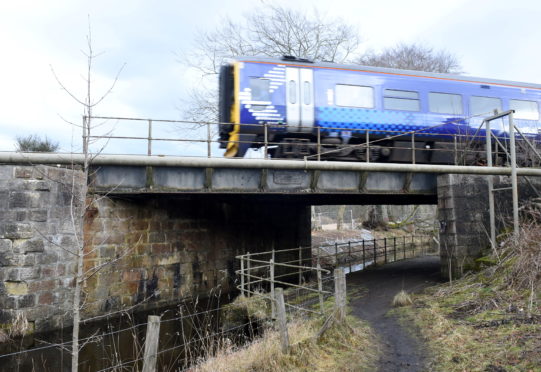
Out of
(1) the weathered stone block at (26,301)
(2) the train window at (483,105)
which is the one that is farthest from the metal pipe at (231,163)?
(2) the train window at (483,105)

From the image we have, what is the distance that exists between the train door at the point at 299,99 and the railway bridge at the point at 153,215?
1.64 meters

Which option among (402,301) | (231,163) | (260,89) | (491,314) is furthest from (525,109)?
(231,163)

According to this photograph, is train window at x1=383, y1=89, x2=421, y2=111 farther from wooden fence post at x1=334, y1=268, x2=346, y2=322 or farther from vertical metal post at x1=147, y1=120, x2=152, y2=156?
wooden fence post at x1=334, y1=268, x2=346, y2=322

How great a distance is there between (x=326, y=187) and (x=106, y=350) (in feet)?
21.7

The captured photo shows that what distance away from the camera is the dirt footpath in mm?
5893

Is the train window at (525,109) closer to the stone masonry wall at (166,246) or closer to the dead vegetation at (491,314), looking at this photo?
the dead vegetation at (491,314)

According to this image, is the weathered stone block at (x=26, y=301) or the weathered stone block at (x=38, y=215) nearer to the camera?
the weathered stone block at (x=26, y=301)

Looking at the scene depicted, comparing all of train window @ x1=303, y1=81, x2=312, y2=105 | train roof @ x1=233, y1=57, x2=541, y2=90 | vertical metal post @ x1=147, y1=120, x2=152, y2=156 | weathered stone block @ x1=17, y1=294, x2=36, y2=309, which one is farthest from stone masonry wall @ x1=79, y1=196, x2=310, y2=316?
train roof @ x1=233, y1=57, x2=541, y2=90

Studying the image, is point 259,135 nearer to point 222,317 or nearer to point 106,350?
point 222,317

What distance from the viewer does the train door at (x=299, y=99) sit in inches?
474

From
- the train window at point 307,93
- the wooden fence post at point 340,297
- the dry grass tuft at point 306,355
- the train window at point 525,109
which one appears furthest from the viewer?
the train window at point 525,109

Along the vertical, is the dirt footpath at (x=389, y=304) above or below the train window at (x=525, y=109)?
below

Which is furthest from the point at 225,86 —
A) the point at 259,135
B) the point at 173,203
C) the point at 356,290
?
the point at 356,290

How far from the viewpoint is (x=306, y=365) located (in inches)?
222
